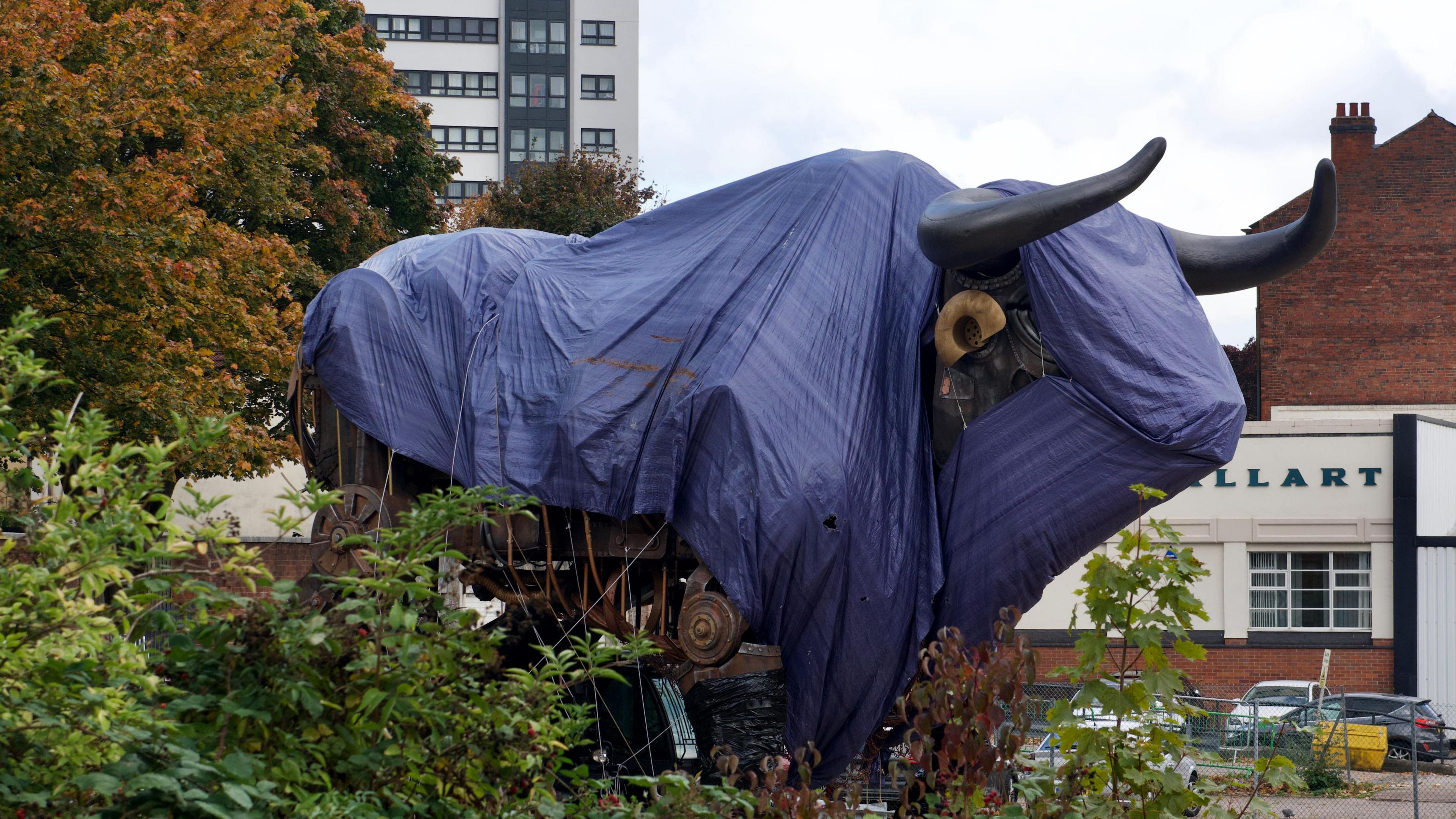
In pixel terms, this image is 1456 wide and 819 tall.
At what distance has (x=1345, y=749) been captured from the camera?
21.0 meters

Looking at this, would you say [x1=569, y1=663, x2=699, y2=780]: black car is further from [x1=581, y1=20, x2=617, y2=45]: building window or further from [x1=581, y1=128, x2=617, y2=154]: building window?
[x1=581, y1=20, x2=617, y2=45]: building window

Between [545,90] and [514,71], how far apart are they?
187cm

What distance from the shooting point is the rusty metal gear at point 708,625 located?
21.6ft

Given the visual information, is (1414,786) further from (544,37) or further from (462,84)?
(462,84)

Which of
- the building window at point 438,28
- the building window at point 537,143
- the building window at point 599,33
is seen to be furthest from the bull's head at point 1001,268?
the building window at point 438,28

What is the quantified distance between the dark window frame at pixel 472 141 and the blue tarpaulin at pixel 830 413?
61.3m

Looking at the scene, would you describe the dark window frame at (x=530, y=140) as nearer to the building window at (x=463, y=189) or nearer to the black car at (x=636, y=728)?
the building window at (x=463, y=189)

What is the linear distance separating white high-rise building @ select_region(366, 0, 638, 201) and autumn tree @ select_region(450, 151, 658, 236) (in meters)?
35.3

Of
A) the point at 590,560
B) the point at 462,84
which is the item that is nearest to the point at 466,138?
the point at 462,84

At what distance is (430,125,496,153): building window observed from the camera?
67.4 m

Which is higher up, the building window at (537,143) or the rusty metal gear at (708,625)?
the building window at (537,143)

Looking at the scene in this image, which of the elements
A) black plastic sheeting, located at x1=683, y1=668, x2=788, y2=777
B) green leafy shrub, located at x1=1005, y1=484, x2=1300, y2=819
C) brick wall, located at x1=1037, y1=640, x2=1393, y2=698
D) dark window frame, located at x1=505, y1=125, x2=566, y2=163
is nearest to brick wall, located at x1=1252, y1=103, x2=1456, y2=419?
brick wall, located at x1=1037, y1=640, x2=1393, y2=698

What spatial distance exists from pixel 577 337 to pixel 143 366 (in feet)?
35.8

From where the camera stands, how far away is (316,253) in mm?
25172
